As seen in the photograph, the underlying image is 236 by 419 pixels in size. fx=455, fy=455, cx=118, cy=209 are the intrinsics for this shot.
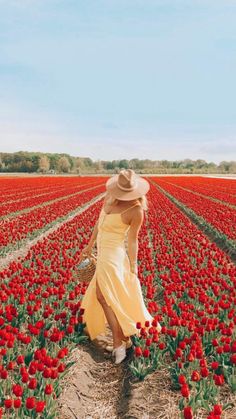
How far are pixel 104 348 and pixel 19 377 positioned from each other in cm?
169

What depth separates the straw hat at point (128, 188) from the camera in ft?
16.3

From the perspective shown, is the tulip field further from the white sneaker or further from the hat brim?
the hat brim

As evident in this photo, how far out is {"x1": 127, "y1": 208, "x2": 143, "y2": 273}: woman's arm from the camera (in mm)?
5051

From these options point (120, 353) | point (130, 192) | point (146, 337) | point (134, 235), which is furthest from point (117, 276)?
point (130, 192)

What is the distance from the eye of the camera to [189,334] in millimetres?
5250

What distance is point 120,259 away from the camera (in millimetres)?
5285

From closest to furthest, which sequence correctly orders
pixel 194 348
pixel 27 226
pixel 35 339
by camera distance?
pixel 194 348 < pixel 35 339 < pixel 27 226

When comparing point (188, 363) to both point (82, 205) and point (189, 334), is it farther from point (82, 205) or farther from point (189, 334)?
point (82, 205)

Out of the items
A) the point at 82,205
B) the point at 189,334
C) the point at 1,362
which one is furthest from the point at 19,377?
the point at 82,205

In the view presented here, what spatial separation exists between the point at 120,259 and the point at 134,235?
343 mm

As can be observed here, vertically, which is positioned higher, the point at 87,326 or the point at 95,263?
the point at 95,263

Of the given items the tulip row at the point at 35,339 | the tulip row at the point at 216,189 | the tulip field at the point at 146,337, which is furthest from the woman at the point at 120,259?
the tulip row at the point at 216,189

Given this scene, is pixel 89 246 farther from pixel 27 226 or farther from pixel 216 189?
pixel 216 189

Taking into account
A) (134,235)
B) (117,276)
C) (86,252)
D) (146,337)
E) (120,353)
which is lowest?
(120,353)
